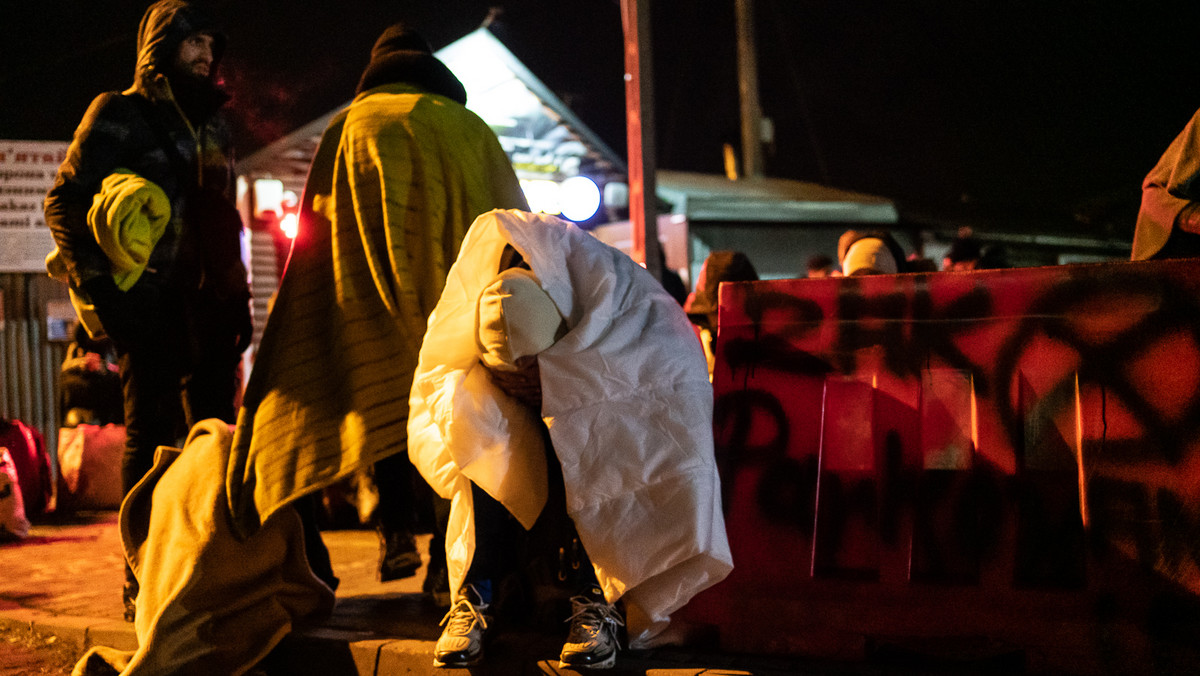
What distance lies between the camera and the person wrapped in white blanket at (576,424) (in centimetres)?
285

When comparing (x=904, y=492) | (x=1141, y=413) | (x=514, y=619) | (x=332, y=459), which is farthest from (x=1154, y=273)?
(x=332, y=459)

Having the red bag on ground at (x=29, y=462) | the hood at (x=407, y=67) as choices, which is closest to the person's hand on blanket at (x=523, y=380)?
the hood at (x=407, y=67)

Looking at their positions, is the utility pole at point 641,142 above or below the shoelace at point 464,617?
above

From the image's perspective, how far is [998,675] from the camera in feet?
8.91

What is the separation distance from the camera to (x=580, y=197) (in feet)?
44.0

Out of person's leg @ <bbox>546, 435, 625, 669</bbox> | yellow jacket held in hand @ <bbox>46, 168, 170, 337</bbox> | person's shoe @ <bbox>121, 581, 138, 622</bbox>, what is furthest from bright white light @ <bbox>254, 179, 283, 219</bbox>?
Result: person's leg @ <bbox>546, 435, 625, 669</bbox>

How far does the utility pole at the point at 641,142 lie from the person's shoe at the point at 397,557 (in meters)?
4.26

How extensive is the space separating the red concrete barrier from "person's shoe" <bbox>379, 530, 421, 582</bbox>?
1374mm

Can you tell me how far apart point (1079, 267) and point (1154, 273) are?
196 millimetres

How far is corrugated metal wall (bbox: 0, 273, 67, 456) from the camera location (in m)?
10.8

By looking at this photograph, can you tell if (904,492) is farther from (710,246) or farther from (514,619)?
(710,246)

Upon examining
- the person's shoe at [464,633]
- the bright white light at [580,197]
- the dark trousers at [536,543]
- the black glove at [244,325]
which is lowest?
the person's shoe at [464,633]

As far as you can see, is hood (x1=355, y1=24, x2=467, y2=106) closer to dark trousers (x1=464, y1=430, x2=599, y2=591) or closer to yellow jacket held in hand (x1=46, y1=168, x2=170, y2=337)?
yellow jacket held in hand (x1=46, y1=168, x2=170, y2=337)

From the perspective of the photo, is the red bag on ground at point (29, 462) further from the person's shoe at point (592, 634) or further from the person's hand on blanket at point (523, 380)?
the person's shoe at point (592, 634)
